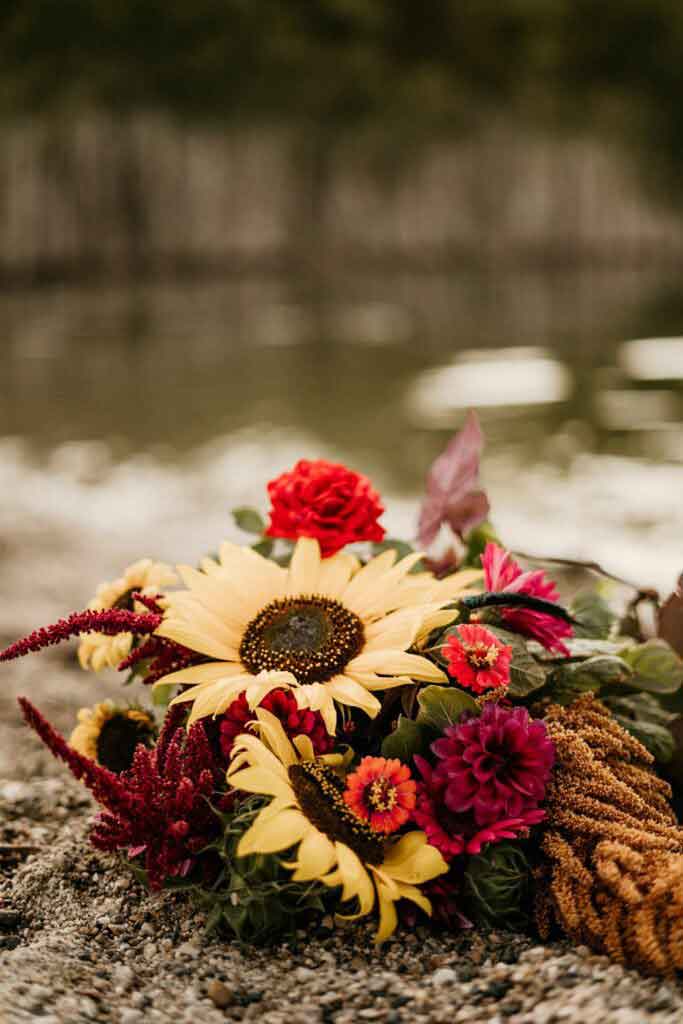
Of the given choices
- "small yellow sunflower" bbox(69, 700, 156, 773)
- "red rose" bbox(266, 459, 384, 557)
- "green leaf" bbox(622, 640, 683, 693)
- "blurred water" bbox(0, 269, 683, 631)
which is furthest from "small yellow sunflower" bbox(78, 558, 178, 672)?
"blurred water" bbox(0, 269, 683, 631)

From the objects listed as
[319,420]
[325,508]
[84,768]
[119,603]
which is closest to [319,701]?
[84,768]

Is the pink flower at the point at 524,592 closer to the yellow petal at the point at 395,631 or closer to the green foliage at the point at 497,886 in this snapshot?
the yellow petal at the point at 395,631

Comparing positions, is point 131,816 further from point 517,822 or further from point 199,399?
point 199,399

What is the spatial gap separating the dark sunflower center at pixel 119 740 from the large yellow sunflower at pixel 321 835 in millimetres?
351

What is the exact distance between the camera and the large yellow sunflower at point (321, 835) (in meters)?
1.06

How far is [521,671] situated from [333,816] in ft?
0.99

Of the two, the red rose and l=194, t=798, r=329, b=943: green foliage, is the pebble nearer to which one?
l=194, t=798, r=329, b=943: green foliage

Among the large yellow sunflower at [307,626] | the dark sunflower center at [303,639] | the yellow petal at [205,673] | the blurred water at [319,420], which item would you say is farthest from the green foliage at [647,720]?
the blurred water at [319,420]

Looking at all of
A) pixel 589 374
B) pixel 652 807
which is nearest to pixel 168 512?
pixel 652 807

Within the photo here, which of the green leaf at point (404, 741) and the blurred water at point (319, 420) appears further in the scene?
the blurred water at point (319, 420)

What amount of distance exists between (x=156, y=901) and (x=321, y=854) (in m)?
0.31

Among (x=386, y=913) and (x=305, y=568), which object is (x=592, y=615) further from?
(x=386, y=913)

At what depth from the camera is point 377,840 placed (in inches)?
44.6

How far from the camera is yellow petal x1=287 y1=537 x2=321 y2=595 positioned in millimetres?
1388
